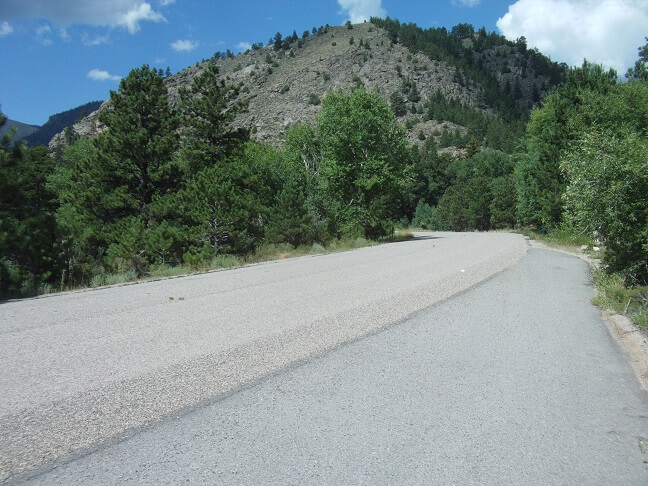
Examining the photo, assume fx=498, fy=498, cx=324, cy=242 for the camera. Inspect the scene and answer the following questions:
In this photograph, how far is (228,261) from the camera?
19.5 m

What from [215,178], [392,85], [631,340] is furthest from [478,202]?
[392,85]

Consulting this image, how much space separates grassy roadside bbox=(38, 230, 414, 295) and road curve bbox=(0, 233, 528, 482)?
201cm

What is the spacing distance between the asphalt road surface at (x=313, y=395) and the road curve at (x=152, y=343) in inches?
1.0

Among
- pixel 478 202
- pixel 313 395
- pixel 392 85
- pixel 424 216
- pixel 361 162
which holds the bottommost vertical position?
pixel 424 216

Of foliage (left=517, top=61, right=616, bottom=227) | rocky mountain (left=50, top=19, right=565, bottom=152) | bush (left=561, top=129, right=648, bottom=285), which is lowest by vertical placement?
bush (left=561, top=129, right=648, bottom=285)

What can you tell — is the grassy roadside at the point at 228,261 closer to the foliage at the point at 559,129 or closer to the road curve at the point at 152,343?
the road curve at the point at 152,343

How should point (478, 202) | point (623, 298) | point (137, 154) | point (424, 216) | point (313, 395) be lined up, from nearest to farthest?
point (313, 395)
point (623, 298)
point (137, 154)
point (478, 202)
point (424, 216)

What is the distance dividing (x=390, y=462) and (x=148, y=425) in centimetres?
205

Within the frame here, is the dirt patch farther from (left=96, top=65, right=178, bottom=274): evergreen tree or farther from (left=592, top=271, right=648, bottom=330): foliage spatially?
(left=96, top=65, right=178, bottom=274): evergreen tree

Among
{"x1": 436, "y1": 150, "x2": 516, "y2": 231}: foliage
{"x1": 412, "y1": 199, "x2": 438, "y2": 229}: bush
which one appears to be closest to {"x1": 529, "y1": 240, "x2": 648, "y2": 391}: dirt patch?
{"x1": 436, "y1": 150, "x2": 516, "y2": 231}: foliage

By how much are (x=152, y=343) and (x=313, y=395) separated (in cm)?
283

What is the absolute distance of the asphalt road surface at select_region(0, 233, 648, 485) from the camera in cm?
364

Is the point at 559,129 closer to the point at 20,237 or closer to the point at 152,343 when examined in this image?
the point at 20,237

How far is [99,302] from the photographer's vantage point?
10078 mm
